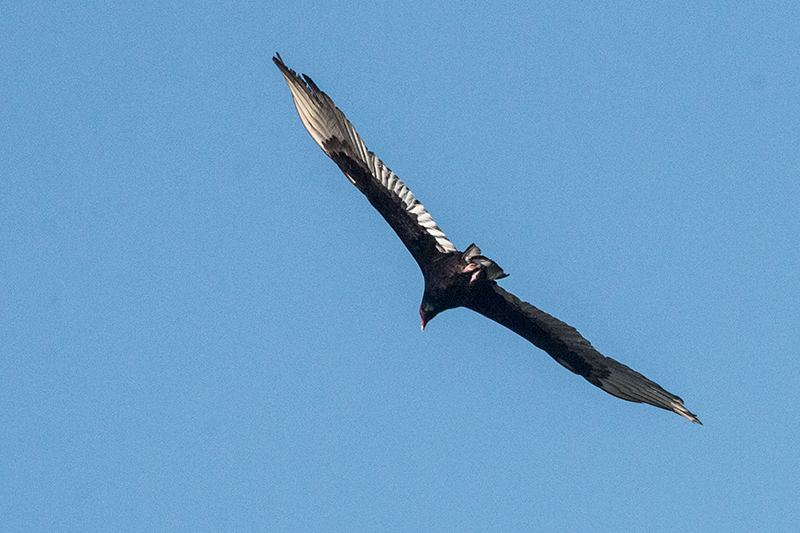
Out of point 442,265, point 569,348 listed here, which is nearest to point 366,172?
point 442,265

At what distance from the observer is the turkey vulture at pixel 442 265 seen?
1290cm

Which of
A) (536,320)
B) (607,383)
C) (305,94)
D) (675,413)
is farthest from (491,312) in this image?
(305,94)

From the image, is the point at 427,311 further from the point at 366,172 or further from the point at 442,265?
the point at 366,172

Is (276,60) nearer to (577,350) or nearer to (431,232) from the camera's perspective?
(431,232)

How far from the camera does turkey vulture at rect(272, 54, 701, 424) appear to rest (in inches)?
508

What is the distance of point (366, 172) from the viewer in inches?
510

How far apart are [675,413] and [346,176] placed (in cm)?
537

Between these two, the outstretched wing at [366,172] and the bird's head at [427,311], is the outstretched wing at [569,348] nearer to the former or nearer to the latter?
the bird's head at [427,311]

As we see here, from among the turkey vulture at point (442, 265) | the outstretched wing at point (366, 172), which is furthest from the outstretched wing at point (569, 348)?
the outstretched wing at point (366, 172)

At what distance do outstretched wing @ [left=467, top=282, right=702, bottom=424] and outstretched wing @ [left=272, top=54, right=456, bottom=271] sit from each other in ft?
3.23

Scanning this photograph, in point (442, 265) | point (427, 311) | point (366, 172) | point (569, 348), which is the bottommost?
point (427, 311)

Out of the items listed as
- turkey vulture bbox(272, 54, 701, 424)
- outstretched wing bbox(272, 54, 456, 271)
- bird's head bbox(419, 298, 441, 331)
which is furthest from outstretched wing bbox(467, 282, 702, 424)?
outstretched wing bbox(272, 54, 456, 271)

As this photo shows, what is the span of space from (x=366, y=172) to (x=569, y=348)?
3699mm

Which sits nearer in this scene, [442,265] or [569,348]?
[442,265]
